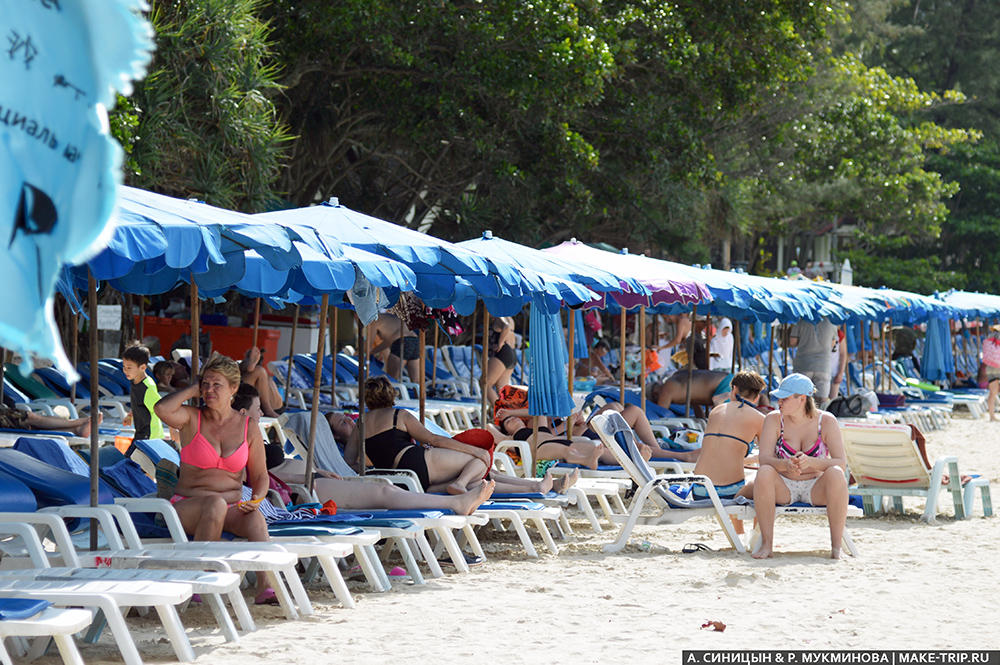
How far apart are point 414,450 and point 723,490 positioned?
6.59 feet

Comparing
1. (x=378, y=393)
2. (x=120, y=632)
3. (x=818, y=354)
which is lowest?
(x=120, y=632)

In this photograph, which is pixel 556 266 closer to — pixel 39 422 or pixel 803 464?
pixel 803 464

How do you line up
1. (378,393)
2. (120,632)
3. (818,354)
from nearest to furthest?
(120,632), (378,393), (818,354)

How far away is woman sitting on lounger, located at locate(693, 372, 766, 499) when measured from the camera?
8.28 metres

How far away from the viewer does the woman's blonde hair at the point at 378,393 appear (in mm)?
8203

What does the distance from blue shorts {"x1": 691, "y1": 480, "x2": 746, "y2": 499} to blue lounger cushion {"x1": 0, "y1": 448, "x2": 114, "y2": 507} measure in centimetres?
369

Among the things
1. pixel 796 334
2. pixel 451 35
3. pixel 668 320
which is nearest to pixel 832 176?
pixel 668 320

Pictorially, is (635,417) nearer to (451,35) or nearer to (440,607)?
(440,607)

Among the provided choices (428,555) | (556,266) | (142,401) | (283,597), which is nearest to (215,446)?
(283,597)

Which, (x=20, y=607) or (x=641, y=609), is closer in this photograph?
(x=20, y=607)

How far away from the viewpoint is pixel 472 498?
24.2ft

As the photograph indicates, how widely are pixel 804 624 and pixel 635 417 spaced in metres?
5.17

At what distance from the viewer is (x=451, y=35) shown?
1612 centimetres

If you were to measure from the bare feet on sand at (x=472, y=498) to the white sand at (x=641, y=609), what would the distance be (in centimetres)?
34
